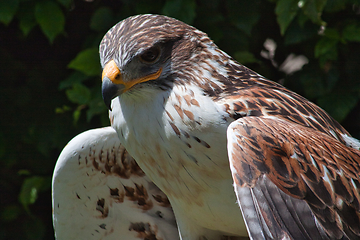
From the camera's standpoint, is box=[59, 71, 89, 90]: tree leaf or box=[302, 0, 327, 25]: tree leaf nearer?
box=[302, 0, 327, 25]: tree leaf

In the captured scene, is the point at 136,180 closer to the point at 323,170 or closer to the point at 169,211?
the point at 169,211

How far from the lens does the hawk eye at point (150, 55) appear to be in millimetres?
1490

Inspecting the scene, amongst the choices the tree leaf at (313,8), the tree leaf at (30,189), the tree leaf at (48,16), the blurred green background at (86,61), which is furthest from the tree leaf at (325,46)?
the tree leaf at (30,189)

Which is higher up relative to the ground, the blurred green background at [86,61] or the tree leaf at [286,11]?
the tree leaf at [286,11]

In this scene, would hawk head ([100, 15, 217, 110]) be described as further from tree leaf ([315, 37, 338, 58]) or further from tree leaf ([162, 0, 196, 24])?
tree leaf ([315, 37, 338, 58])

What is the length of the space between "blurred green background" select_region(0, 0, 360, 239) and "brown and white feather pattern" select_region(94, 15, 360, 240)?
786 mm

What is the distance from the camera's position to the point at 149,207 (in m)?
2.26

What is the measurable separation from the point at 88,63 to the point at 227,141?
139 cm

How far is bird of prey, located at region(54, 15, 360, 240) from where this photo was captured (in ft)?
4.21

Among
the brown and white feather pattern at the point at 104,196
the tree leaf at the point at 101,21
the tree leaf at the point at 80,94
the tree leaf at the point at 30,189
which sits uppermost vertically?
the tree leaf at the point at 101,21

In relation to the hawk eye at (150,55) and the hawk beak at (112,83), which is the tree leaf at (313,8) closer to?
the hawk eye at (150,55)

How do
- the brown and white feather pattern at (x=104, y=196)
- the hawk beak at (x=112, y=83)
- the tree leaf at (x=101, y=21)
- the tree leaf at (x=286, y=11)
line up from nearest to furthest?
the hawk beak at (x=112, y=83) < the brown and white feather pattern at (x=104, y=196) < the tree leaf at (x=286, y=11) < the tree leaf at (x=101, y=21)

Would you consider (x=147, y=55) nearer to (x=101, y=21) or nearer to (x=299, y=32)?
(x=101, y=21)

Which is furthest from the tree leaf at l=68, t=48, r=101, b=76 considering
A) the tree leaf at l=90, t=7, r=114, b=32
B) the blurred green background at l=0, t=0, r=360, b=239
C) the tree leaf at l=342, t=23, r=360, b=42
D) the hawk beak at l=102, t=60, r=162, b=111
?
the tree leaf at l=342, t=23, r=360, b=42
